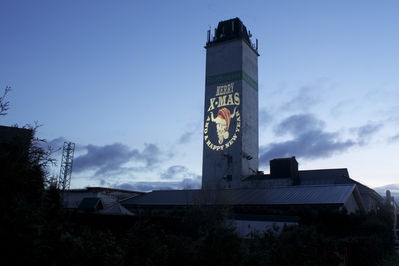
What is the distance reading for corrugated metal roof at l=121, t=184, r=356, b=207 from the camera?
4594 centimetres

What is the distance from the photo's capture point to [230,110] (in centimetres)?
7712

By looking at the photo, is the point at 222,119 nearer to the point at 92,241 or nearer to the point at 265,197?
the point at 265,197

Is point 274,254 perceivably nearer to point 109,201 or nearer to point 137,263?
point 137,263

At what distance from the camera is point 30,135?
12352 millimetres

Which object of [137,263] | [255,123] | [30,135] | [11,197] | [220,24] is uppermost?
[220,24]

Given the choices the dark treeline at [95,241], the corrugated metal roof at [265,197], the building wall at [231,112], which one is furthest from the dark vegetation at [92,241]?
the building wall at [231,112]

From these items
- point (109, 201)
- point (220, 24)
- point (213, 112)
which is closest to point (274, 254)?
point (109, 201)

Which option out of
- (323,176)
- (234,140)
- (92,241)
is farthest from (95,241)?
(323,176)

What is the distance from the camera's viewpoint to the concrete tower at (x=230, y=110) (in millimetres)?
74938

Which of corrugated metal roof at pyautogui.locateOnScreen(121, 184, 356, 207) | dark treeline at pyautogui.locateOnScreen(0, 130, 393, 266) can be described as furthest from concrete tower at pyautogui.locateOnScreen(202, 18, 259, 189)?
dark treeline at pyautogui.locateOnScreen(0, 130, 393, 266)

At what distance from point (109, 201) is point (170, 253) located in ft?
132

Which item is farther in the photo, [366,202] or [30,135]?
[366,202]

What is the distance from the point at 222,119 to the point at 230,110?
2.69 metres

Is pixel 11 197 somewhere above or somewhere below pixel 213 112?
below
